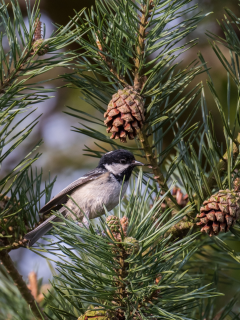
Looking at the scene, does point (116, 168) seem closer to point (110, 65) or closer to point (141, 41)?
point (110, 65)

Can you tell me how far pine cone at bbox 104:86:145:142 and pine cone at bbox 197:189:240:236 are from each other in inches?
12.8

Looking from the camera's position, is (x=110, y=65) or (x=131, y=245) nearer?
(x=131, y=245)

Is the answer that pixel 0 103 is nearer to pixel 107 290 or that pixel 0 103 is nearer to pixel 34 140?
pixel 107 290

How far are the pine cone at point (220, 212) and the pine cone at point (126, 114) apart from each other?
0.32m

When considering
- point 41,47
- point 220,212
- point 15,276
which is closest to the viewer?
point 220,212

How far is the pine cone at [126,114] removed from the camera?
1.12m

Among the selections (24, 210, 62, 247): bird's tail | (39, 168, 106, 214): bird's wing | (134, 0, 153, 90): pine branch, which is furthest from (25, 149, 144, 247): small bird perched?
(134, 0, 153, 90): pine branch

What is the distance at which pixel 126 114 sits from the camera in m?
1.11

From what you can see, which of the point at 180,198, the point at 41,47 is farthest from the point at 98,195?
the point at 41,47

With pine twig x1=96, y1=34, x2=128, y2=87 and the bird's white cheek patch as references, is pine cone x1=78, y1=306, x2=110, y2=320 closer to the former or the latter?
pine twig x1=96, y1=34, x2=128, y2=87

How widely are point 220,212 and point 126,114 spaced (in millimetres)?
401

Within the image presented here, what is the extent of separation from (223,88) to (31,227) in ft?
6.43

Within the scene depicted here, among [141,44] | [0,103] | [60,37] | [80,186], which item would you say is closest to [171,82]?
[141,44]

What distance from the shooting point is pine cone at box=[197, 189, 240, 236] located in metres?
1.03
